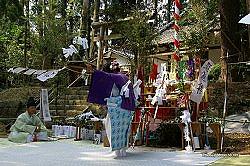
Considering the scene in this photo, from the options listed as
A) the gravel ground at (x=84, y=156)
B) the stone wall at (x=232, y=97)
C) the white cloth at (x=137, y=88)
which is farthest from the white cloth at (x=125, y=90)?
the stone wall at (x=232, y=97)

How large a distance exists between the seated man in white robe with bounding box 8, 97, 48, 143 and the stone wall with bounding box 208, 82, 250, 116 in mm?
4805

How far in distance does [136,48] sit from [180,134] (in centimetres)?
746

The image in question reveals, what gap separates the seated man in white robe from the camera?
26.6 feet

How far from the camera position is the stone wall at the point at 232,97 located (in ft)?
34.8

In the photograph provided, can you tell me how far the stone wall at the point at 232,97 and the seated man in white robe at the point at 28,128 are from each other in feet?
15.8

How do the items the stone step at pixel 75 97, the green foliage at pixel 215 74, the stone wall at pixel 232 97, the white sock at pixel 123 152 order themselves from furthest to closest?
the green foliage at pixel 215 74 → the stone step at pixel 75 97 → the stone wall at pixel 232 97 → the white sock at pixel 123 152

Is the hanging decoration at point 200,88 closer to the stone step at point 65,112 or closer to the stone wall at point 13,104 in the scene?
the stone step at point 65,112

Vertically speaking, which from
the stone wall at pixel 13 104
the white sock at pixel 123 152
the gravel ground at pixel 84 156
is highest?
the stone wall at pixel 13 104

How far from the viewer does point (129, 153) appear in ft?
21.6

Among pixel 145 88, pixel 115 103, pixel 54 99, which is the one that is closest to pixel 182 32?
pixel 54 99

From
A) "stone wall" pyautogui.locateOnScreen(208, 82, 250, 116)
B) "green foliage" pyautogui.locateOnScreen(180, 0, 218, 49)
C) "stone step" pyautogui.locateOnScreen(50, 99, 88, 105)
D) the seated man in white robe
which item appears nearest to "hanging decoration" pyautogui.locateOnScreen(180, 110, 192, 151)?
the seated man in white robe

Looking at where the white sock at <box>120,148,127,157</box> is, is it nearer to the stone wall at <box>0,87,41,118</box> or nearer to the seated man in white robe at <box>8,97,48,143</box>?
the seated man in white robe at <box>8,97,48,143</box>

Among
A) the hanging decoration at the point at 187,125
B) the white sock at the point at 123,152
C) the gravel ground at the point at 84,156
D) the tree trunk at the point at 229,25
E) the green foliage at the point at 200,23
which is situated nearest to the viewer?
the gravel ground at the point at 84,156

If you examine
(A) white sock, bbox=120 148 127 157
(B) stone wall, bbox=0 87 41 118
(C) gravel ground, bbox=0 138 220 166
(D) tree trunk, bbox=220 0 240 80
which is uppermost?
(D) tree trunk, bbox=220 0 240 80
